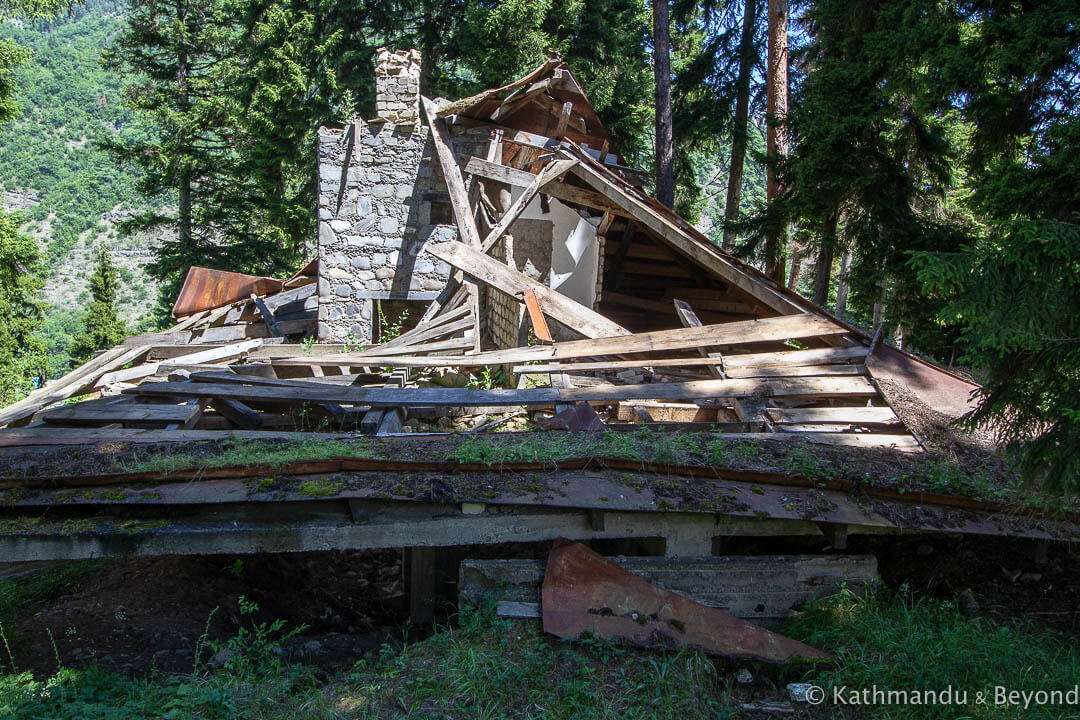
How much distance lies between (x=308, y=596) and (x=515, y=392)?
7.46 feet

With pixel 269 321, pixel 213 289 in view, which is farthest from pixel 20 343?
pixel 269 321

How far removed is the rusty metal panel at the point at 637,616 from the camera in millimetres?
3469

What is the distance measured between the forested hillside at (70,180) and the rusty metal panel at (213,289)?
109ft

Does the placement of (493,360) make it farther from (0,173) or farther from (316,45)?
(0,173)

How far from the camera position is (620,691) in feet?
10.3

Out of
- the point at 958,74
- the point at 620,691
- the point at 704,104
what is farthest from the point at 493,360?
the point at 704,104

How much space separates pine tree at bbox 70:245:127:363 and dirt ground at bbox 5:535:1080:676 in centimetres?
2033

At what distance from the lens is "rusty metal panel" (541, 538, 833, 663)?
11.4 feet

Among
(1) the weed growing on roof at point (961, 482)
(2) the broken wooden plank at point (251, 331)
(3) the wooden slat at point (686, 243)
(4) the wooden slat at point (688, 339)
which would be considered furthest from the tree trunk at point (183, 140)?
(1) the weed growing on roof at point (961, 482)

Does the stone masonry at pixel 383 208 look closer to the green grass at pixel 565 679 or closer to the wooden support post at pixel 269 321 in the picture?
the wooden support post at pixel 269 321

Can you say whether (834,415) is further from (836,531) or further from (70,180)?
(70,180)

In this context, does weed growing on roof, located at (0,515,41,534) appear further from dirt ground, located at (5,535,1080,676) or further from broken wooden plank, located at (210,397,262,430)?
broken wooden plank, located at (210,397,262,430)

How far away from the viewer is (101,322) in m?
22.3

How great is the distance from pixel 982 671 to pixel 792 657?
90 centimetres
